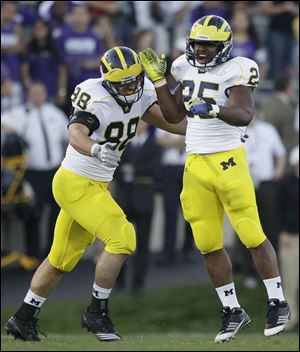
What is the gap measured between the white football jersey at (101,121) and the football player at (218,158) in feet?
0.83

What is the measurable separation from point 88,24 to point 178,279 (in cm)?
312

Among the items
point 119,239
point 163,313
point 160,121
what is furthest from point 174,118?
point 163,313

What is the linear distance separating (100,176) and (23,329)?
1.23 meters

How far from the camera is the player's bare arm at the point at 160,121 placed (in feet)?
28.2

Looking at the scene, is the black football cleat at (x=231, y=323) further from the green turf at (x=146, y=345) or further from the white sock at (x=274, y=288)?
the white sock at (x=274, y=288)

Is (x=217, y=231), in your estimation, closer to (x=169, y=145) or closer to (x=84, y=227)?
(x=84, y=227)

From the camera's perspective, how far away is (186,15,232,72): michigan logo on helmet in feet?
26.9

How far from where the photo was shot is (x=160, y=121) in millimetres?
8617

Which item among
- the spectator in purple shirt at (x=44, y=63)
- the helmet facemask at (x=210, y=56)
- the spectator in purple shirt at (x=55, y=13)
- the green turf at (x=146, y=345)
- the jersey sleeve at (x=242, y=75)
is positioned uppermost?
the helmet facemask at (x=210, y=56)

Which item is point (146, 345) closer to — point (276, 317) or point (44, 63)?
point (276, 317)

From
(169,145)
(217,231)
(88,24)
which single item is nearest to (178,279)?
(169,145)

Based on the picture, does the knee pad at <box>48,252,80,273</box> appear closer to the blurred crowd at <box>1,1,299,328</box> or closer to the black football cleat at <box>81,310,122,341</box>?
the black football cleat at <box>81,310,122,341</box>

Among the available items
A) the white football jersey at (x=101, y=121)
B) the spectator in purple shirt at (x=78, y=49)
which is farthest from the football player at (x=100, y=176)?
the spectator in purple shirt at (x=78, y=49)

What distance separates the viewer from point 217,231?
27.3 feet
